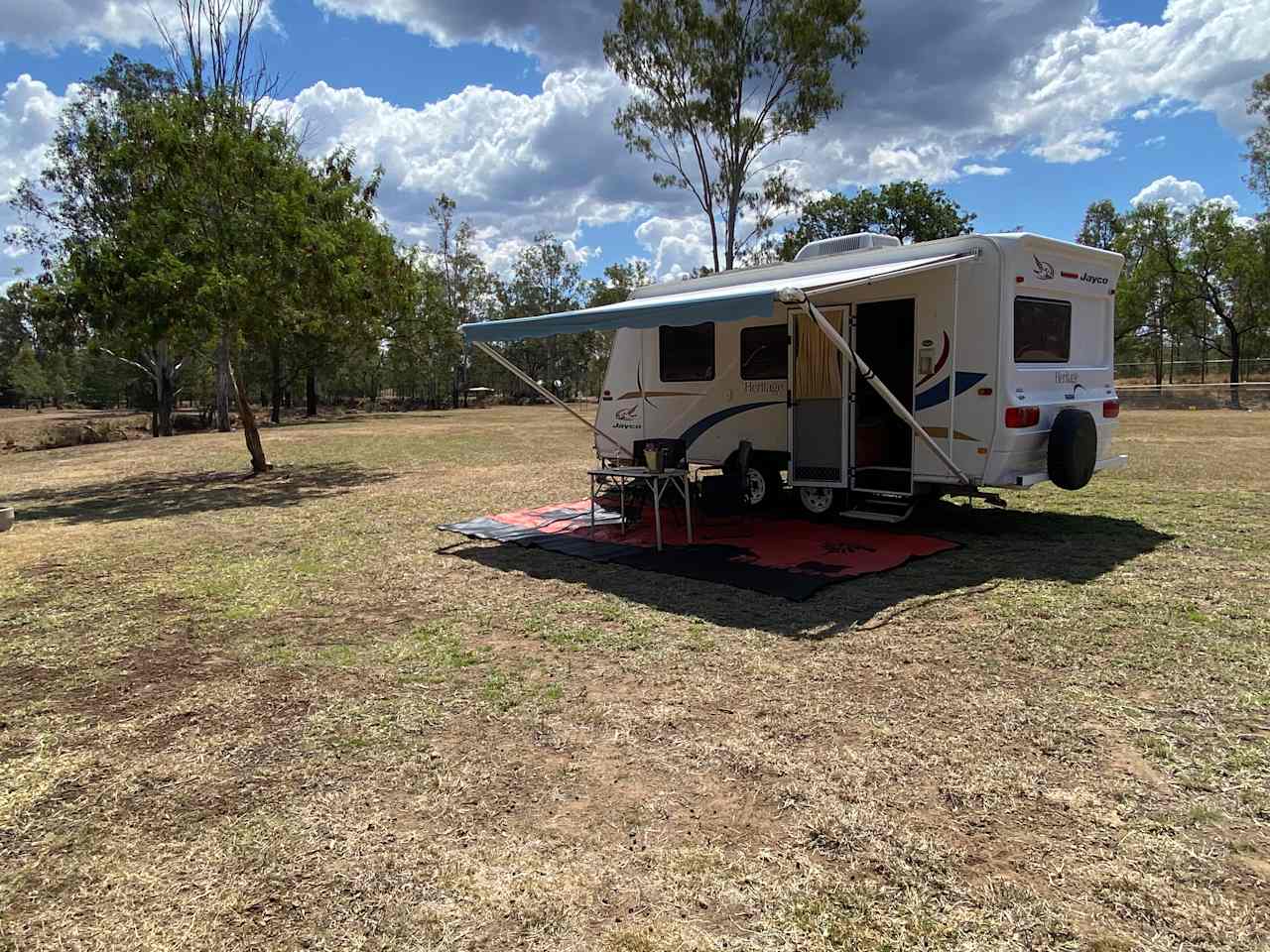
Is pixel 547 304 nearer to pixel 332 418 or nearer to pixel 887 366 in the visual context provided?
pixel 332 418

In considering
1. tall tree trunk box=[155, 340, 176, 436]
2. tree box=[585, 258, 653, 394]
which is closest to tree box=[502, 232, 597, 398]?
tree box=[585, 258, 653, 394]

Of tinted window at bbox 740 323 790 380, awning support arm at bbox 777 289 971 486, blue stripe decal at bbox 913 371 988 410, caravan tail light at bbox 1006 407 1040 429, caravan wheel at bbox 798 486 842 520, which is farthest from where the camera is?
tinted window at bbox 740 323 790 380

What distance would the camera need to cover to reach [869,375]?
226 inches

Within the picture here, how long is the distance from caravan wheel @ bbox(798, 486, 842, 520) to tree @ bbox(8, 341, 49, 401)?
6080 cm

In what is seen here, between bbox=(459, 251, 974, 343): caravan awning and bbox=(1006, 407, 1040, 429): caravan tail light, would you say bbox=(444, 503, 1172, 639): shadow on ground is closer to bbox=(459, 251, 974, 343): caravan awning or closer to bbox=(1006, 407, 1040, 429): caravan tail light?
→ bbox=(1006, 407, 1040, 429): caravan tail light

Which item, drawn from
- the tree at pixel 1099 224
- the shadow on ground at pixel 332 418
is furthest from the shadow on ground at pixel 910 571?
the tree at pixel 1099 224

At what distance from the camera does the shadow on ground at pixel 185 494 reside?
31.0 feet

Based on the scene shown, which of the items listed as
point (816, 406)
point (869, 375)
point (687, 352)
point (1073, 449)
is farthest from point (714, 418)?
point (1073, 449)

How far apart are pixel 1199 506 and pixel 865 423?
11.3 feet

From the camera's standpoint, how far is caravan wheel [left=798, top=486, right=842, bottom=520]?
739 centimetres

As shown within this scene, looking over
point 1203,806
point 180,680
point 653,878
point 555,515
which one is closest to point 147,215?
point 555,515

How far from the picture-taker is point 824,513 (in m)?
7.44

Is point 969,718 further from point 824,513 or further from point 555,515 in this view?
point 555,515

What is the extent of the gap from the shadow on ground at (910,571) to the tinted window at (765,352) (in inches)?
76.5
